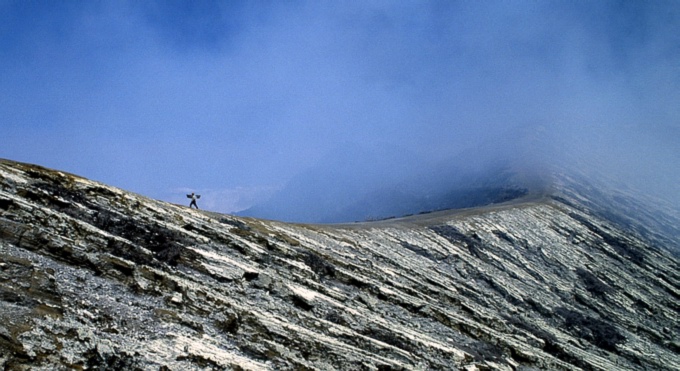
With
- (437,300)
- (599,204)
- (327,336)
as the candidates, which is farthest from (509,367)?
(599,204)

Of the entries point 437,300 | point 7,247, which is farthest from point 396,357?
point 7,247

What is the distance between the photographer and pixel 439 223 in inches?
1588

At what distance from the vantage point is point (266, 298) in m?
19.7

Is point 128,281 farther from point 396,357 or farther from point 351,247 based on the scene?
point 351,247

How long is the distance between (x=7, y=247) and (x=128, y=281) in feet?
14.2

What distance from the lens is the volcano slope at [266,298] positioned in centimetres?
1441

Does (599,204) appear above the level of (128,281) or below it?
above

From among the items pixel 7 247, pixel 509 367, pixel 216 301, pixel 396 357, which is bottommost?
pixel 509 367

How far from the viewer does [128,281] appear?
1662 cm

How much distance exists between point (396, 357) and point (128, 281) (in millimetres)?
12559

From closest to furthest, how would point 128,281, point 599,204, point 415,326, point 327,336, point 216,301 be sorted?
point 128,281 < point 216,301 < point 327,336 < point 415,326 < point 599,204

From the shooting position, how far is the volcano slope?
47.3 ft

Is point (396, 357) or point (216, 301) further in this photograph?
point (396, 357)

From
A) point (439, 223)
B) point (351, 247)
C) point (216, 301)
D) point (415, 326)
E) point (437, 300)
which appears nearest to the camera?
point (216, 301)
